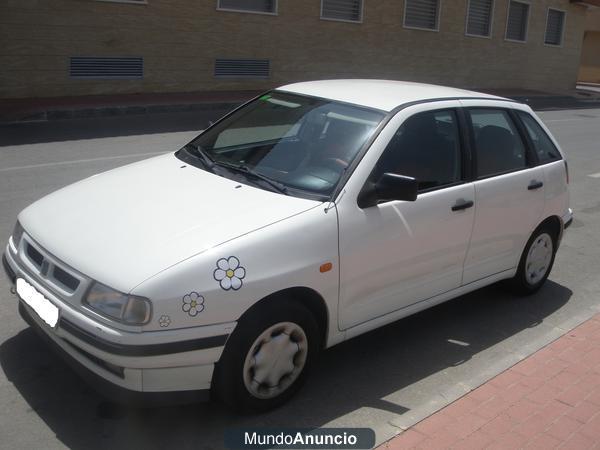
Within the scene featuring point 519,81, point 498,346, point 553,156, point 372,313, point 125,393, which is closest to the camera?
point 125,393

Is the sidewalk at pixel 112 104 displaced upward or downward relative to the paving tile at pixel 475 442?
upward

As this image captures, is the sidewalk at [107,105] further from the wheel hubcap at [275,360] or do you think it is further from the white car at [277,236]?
the wheel hubcap at [275,360]

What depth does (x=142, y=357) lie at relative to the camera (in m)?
3.26

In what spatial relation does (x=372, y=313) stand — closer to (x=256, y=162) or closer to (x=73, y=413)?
(x=256, y=162)

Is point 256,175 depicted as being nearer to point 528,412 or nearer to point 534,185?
point 528,412

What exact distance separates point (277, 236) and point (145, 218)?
0.72 metres

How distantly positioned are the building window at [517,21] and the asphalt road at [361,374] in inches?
931

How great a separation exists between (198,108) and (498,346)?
1251cm

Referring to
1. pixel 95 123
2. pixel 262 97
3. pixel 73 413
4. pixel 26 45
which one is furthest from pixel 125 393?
pixel 26 45

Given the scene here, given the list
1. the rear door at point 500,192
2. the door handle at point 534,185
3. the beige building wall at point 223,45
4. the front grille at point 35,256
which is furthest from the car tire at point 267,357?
the beige building wall at point 223,45

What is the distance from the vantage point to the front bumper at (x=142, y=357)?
10.7ft

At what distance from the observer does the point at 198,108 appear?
53.8 ft

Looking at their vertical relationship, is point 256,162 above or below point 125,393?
above

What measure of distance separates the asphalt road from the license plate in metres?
0.50
